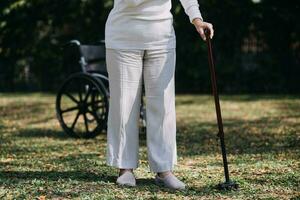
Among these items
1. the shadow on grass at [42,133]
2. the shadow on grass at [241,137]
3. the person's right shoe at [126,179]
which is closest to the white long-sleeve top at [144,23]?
the person's right shoe at [126,179]

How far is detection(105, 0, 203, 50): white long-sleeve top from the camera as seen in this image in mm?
4090

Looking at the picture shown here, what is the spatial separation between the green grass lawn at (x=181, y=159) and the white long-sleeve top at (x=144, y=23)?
93 centimetres

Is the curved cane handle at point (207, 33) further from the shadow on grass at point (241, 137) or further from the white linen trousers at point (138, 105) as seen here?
the shadow on grass at point (241, 137)

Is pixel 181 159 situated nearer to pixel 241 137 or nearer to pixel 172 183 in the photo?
pixel 172 183

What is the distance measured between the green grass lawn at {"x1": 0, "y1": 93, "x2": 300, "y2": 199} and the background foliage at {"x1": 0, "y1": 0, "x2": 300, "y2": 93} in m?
4.15

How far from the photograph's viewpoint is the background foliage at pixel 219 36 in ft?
45.4

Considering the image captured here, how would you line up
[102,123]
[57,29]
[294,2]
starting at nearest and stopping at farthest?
[102,123]
[294,2]
[57,29]

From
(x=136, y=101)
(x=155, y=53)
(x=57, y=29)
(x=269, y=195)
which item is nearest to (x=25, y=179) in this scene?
(x=136, y=101)

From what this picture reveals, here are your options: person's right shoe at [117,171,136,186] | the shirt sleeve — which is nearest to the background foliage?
the shirt sleeve

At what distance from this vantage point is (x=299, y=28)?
1350cm

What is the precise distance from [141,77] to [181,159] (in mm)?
1525

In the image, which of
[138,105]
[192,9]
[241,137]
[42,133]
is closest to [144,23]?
[192,9]

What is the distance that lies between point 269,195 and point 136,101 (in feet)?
3.38

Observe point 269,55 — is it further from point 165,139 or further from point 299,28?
point 165,139
